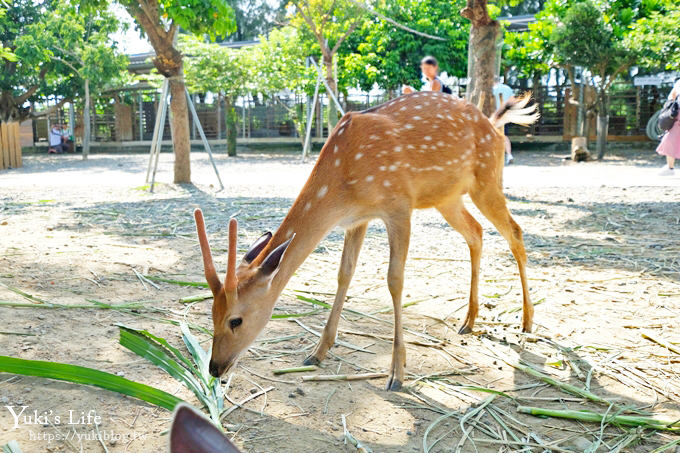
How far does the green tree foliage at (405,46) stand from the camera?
22000 millimetres

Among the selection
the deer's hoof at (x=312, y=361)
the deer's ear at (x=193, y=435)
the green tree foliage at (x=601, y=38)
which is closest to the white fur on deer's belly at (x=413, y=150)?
the deer's hoof at (x=312, y=361)

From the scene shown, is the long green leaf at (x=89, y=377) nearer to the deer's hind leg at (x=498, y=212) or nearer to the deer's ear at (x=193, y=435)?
the deer's ear at (x=193, y=435)

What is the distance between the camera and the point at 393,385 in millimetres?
2963

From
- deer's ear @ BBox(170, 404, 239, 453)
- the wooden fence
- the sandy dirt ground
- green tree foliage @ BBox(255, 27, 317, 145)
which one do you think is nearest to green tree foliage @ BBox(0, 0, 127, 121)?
the wooden fence

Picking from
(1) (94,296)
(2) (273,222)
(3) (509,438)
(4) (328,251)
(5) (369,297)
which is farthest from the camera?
(2) (273,222)

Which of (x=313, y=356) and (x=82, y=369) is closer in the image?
(x=82, y=369)

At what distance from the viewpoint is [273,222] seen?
23.2ft

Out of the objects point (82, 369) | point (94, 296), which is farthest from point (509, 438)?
point (94, 296)

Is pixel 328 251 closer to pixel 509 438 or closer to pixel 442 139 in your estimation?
pixel 442 139

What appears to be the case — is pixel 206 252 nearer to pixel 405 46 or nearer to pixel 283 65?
pixel 283 65

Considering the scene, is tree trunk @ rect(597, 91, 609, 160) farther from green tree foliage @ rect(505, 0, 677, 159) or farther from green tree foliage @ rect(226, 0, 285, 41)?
green tree foliage @ rect(226, 0, 285, 41)

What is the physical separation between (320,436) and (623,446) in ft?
4.12

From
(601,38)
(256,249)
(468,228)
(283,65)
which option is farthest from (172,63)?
(283,65)

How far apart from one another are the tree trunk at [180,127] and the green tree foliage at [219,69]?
10.00 meters
